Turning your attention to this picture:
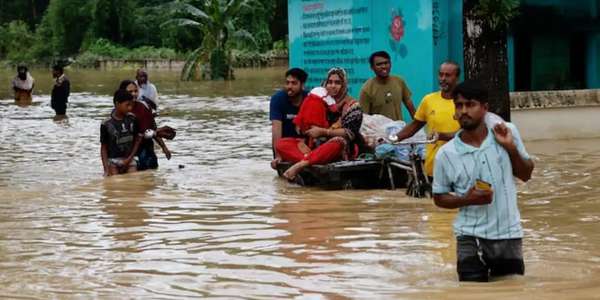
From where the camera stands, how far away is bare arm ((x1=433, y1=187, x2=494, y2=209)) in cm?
609

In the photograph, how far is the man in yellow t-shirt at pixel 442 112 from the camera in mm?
9500

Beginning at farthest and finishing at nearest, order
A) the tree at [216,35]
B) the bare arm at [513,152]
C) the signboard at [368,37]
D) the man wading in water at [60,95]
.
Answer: the tree at [216,35] < the man wading in water at [60,95] < the signboard at [368,37] < the bare arm at [513,152]

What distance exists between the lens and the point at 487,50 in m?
14.9

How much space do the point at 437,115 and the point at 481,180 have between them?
345 centimetres

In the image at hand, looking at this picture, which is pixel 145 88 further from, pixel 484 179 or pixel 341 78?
pixel 484 179

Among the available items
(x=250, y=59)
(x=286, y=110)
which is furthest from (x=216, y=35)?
(x=286, y=110)

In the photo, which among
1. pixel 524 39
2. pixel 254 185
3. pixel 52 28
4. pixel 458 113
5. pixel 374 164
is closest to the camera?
pixel 458 113

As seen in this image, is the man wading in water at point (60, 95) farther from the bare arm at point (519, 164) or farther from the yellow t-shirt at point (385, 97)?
the bare arm at point (519, 164)

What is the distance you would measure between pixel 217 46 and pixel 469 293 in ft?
130

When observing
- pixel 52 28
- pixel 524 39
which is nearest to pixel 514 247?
pixel 524 39

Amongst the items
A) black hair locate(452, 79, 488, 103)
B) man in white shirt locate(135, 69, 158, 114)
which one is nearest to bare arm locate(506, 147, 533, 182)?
black hair locate(452, 79, 488, 103)

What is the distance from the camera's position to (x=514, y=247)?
6.36 m

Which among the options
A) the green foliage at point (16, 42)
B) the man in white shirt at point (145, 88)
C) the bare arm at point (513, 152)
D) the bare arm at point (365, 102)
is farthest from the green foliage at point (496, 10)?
the green foliage at point (16, 42)

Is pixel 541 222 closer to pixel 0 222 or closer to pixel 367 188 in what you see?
pixel 367 188
